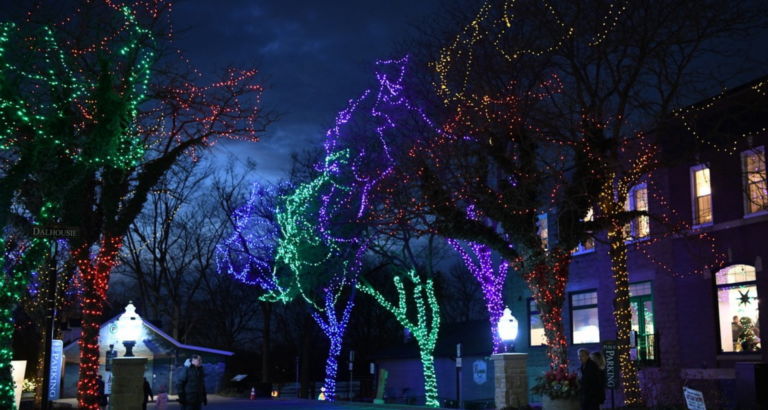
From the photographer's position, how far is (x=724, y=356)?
70.5 ft

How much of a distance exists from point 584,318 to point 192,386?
16.7m

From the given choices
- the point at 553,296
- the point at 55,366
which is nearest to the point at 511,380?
the point at 553,296

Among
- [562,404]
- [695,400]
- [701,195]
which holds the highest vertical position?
[701,195]

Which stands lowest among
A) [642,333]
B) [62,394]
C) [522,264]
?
[62,394]

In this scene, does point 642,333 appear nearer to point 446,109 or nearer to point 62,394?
point 446,109

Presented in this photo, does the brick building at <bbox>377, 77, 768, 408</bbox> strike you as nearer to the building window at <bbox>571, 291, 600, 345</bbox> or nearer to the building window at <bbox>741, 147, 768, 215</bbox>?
the building window at <bbox>741, 147, 768, 215</bbox>

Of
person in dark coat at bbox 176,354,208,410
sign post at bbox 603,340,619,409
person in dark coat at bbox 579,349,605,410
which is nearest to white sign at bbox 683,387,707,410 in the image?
person in dark coat at bbox 579,349,605,410

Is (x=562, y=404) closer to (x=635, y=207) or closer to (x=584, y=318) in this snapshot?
(x=635, y=207)

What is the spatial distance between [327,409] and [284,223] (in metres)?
13.2

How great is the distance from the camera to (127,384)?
54.8 feet

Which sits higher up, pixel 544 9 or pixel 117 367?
pixel 544 9

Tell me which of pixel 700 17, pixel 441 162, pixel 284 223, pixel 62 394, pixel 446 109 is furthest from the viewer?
pixel 62 394

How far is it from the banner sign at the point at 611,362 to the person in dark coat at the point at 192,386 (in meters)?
9.19

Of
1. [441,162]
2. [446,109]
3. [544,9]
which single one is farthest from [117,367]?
[544,9]
